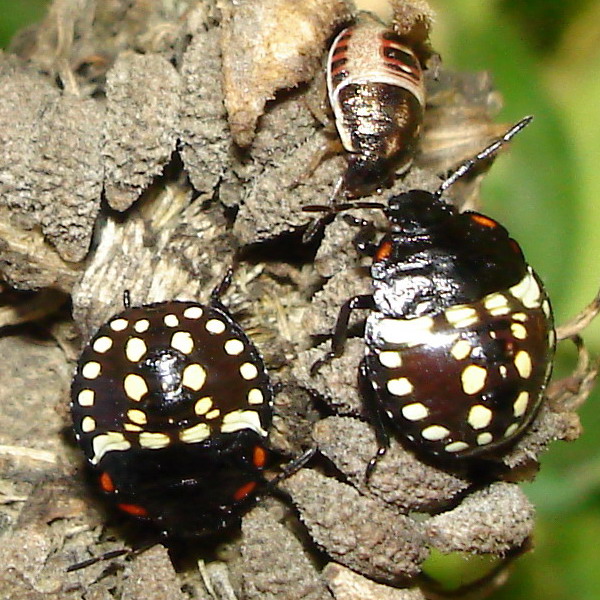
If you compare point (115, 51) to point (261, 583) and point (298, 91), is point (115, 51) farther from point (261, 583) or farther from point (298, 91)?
point (261, 583)

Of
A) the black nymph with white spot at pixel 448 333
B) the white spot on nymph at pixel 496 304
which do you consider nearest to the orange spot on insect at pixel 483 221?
the black nymph with white spot at pixel 448 333

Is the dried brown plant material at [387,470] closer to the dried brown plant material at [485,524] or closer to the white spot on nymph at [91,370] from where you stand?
the dried brown plant material at [485,524]

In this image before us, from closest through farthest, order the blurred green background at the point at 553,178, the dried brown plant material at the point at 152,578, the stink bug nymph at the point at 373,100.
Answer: the dried brown plant material at the point at 152,578
the stink bug nymph at the point at 373,100
the blurred green background at the point at 553,178

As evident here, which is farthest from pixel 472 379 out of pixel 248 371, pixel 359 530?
pixel 248 371

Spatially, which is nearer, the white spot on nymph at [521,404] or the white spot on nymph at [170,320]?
the white spot on nymph at [521,404]

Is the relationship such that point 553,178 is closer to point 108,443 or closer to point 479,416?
point 479,416

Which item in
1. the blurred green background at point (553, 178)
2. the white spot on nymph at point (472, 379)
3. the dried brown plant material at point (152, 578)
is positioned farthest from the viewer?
the blurred green background at point (553, 178)

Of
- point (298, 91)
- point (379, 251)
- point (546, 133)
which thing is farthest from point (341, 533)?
point (546, 133)
